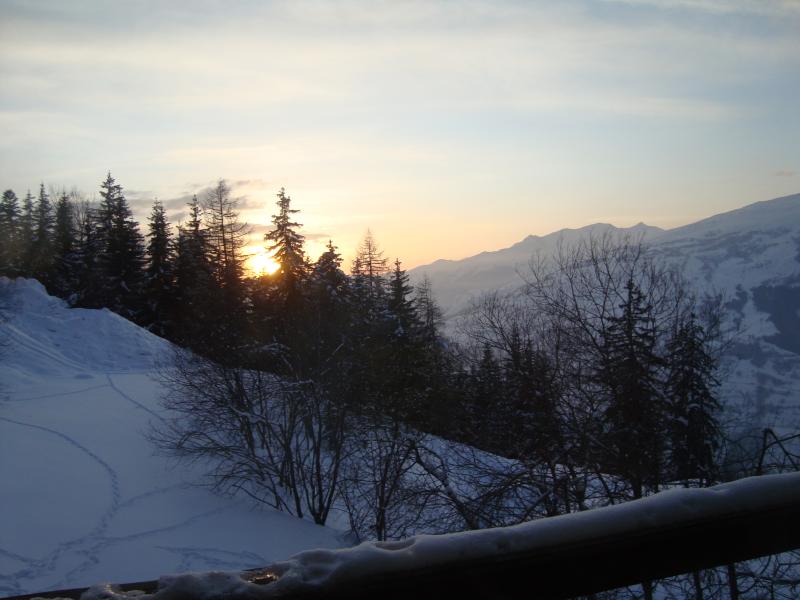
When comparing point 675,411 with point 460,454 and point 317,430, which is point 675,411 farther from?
point 317,430

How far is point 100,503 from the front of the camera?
55.3ft

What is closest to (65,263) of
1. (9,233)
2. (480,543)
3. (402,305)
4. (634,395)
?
(9,233)

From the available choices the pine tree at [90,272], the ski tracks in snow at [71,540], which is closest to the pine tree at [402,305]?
the ski tracks in snow at [71,540]

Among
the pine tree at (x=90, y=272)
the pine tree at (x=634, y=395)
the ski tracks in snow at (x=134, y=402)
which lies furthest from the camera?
the pine tree at (x=90, y=272)

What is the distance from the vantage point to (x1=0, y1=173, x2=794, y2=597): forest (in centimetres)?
1046

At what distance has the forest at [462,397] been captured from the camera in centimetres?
1046

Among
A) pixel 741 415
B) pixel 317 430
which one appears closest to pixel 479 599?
pixel 741 415

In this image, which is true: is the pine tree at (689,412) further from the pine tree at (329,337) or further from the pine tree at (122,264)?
the pine tree at (122,264)

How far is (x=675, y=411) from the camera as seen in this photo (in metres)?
10.9

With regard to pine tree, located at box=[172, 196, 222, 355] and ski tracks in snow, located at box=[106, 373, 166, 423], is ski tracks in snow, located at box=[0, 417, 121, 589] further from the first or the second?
pine tree, located at box=[172, 196, 222, 355]

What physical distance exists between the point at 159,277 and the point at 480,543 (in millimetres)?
42527

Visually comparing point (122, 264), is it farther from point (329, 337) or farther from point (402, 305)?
point (329, 337)

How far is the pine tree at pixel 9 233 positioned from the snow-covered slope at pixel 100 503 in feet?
56.7

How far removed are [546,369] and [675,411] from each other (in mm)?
2376
